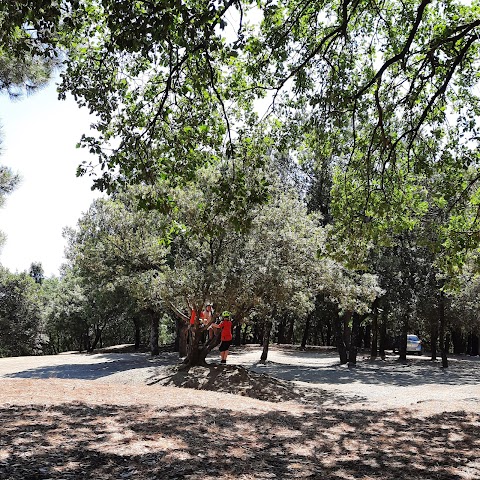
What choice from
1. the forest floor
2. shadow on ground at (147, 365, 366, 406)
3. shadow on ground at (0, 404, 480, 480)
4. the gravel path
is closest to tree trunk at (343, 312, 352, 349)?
the gravel path

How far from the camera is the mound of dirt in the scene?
13.5m

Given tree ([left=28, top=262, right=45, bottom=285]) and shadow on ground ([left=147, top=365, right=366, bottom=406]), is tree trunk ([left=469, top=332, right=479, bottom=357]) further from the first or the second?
tree ([left=28, top=262, right=45, bottom=285])

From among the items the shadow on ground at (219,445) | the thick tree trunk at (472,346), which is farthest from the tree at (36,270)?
the shadow on ground at (219,445)

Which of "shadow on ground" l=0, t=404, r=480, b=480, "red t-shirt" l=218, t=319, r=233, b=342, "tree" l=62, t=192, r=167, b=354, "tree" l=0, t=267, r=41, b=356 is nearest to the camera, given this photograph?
"shadow on ground" l=0, t=404, r=480, b=480

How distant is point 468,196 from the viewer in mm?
11008

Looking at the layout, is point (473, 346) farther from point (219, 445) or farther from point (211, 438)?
point (219, 445)

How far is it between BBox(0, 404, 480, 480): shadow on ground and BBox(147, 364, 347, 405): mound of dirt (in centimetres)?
624

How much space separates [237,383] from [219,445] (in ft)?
29.4

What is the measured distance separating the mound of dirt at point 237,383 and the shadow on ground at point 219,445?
20.5ft

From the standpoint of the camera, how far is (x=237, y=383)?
552 inches

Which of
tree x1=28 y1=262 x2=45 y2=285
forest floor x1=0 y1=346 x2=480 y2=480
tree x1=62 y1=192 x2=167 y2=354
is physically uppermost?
tree x1=28 y1=262 x2=45 y2=285

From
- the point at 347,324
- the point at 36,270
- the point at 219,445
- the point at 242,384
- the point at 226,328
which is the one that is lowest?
the point at 242,384

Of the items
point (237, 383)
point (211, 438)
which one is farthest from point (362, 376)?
point (211, 438)

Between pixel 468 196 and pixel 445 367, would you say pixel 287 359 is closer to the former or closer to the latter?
pixel 445 367
